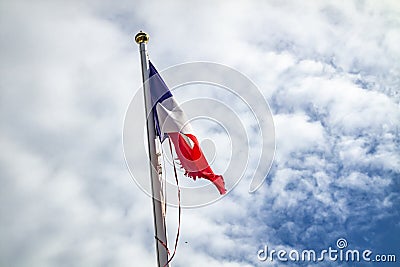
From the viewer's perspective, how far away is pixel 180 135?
15.4 m

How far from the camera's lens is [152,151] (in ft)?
47.3

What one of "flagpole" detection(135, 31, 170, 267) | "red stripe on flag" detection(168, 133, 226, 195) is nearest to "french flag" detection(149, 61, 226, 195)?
"red stripe on flag" detection(168, 133, 226, 195)

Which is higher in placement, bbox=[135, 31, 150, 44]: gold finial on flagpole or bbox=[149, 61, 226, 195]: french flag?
bbox=[135, 31, 150, 44]: gold finial on flagpole

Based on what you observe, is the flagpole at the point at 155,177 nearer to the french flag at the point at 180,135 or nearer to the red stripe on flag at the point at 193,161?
the french flag at the point at 180,135

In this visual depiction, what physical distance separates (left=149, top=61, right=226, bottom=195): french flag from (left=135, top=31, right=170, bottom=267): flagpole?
0.37 metres

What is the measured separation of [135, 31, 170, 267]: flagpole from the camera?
1332cm

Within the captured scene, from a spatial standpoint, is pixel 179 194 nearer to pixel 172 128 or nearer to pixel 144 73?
pixel 172 128

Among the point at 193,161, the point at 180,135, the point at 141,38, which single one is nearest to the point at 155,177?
Answer: the point at 193,161

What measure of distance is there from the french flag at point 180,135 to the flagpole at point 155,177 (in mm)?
370

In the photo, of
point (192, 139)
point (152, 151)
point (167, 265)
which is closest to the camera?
point (167, 265)

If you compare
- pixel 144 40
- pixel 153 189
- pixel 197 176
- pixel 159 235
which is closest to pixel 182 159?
pixel 197 176

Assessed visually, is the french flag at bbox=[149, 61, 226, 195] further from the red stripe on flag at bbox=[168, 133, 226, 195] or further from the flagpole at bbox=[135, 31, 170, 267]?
the flagpole at bbox=[135, 31, 170, 267]

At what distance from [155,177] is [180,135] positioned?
195cm

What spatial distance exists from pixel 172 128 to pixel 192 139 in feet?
2.39
